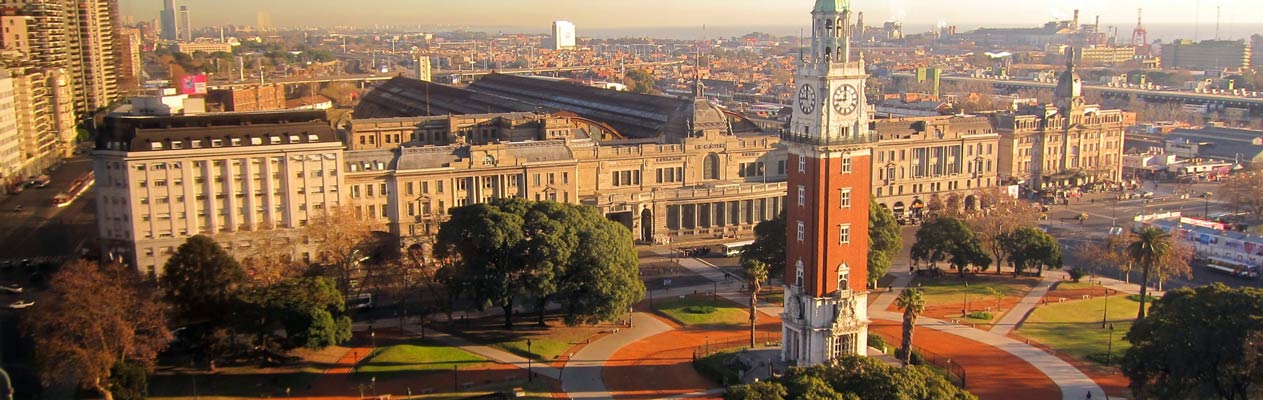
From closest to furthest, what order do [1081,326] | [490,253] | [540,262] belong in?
[540,262]
[490,253]
[1081,326]

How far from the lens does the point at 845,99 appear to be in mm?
70438

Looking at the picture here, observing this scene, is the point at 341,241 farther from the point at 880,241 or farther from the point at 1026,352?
the point at 1026,352

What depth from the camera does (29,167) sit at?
12525cm

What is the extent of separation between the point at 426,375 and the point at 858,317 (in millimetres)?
29233

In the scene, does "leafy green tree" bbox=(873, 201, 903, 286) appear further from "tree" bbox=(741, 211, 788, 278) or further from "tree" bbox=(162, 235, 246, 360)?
"tree" bbox=(162, 235, 246, 360)

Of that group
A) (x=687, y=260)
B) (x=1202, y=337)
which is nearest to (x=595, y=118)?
(x=687, y=260)

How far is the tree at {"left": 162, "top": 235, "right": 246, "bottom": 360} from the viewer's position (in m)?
72.8

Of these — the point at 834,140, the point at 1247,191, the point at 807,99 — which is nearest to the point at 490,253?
the point at 807,99

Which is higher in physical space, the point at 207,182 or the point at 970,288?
the point at 207,182

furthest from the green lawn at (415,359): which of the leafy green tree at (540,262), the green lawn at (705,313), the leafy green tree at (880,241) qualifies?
the leafy green tree at (880,241)

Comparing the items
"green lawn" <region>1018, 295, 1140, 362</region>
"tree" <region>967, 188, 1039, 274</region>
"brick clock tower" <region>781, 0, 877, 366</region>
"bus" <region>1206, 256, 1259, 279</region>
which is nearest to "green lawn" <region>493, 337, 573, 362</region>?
"brick clock tower" <region>781, 0, 877, 366</region>

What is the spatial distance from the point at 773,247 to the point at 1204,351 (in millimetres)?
37322

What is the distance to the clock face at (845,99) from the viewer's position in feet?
230

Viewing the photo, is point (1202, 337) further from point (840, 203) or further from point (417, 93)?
point (417, 93)
